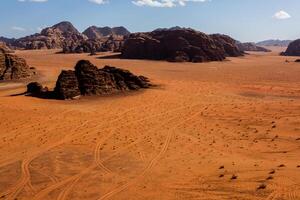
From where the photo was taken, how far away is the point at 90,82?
90.4ft

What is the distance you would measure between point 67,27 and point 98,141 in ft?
614

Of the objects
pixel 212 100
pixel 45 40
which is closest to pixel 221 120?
pixel 212 100

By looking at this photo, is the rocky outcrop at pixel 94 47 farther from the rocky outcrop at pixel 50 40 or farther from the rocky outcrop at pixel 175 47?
the rocky outcrop at pixel 50 40

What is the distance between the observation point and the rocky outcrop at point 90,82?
2614 centimetres

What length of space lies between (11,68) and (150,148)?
79.0 feet

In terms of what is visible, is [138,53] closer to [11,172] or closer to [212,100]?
[212,100]

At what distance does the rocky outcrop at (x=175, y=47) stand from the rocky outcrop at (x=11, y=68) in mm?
32603

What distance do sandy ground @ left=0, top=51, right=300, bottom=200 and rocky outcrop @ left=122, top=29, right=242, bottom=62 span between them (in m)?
41.8

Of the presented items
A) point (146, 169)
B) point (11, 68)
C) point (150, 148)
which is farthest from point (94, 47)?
point (146, 169)


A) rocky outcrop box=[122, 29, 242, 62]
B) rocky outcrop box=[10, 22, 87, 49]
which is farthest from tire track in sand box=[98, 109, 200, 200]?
rocky outcrop box=[10, 22, 87, 49]

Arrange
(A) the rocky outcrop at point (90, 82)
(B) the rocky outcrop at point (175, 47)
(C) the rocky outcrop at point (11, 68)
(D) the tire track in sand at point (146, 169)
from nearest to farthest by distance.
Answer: (D) the tire track in sand at point (146, 169) < (A) the rocky outcrop at point (90, 82) < (C) the rocky outcrop at point (11, 68) < (B) the rocky outcrop at point (175, 47)

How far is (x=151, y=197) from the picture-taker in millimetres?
11227

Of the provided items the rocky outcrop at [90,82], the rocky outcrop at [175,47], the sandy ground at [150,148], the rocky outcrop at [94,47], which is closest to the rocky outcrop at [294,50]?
the rocky outcrop at [175,47]

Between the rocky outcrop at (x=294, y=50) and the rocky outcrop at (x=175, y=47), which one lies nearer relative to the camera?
the rocky outcrop at (x=175, y=47)
